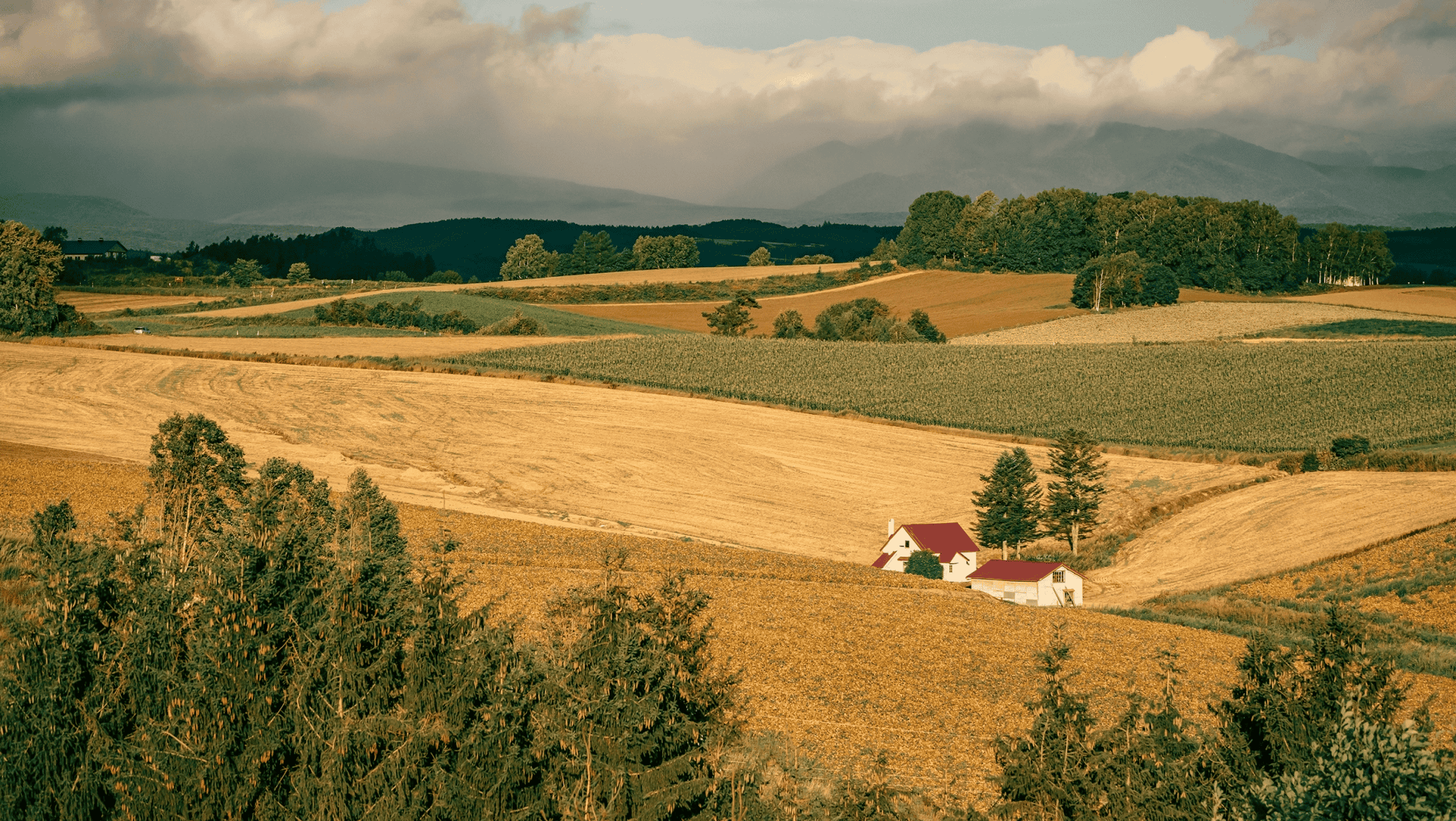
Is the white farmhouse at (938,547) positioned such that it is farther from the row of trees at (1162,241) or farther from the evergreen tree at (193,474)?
the row of trees at (1162,241)

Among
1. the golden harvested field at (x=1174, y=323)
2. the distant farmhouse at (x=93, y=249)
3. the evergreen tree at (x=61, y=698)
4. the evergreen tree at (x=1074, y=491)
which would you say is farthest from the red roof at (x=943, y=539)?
the distant farmhouse at (x=93, y=249)

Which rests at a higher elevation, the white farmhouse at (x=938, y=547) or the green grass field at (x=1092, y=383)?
the green grass field at (x=1092, y=383)

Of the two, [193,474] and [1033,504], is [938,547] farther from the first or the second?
Result: [193,474]

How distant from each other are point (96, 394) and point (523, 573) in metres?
34.0

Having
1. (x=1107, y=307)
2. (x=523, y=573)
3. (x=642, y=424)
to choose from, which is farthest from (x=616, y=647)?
(x=1107, y=307)

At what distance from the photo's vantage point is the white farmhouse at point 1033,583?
110ft

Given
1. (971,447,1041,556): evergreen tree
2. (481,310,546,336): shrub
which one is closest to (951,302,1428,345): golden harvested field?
(481,310,546,336): shrub

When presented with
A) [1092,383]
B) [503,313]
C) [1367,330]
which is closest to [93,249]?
[503,313]

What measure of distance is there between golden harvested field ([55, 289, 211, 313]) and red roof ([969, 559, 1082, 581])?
80.3 meters

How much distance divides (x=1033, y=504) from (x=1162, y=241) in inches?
3448

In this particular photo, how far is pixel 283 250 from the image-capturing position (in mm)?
153750

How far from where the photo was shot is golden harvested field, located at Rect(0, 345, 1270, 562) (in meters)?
38.0

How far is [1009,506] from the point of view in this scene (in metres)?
41.6

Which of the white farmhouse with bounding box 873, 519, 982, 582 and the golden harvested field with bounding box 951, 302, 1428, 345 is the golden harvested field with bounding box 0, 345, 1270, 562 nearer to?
the white farmhouse with bounding box 873, 519, 982, 582
